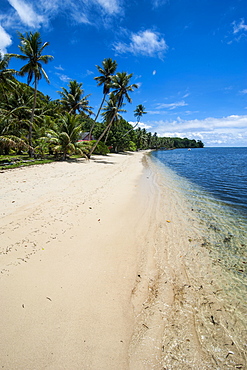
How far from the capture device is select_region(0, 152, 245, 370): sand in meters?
1.92

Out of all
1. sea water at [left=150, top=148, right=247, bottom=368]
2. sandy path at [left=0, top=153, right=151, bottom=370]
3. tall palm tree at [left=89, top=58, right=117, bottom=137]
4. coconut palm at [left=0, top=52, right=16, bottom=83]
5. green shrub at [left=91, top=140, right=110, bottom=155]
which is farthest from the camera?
green shrub at [left=91, top=140, right=110, bottom=155]

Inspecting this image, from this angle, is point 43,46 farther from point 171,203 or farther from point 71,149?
point 171,203

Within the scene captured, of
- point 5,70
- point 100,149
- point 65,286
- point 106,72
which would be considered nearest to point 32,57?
point 5,70

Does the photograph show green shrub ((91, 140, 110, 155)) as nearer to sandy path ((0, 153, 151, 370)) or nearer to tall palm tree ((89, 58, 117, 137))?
tall palm tree ((89, 58, 117, 137))

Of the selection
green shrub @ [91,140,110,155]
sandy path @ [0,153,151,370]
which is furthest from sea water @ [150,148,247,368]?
green shrub @ [91,140,110,155]

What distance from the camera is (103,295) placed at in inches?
106

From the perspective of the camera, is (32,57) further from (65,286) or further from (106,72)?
(65,286)

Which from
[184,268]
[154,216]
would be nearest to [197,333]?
[184,268]

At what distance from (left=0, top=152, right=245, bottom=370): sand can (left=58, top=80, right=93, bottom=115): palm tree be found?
26216 millimetres

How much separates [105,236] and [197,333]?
271 centimetres

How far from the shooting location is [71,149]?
1788cm

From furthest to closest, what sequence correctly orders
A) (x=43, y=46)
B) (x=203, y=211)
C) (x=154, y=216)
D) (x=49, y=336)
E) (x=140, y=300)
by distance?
(x=43, y=46), (x=203, y=211), (x=154, y=216), (x=140, y=300), (x=49, y=336)

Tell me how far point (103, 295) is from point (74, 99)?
29.5 meters

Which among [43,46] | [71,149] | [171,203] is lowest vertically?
[171,203]
